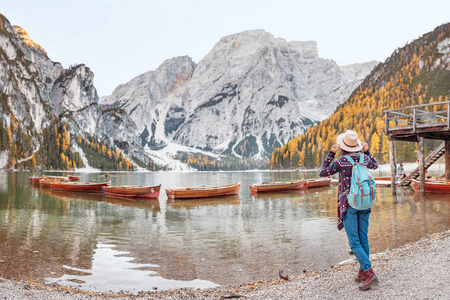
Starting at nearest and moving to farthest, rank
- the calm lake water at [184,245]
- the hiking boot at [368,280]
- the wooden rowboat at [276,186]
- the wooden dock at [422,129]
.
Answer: the hiking boot at [368,280]
the calm lake water at [184,245]
the wooden dock at [422,129]
the wooden rowboat at [276,186]

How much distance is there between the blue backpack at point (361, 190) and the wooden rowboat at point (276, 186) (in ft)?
143

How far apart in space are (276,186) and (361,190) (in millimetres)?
44902

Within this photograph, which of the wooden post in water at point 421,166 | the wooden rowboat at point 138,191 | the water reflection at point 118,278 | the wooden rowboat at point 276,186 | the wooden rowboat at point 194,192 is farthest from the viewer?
the wooden rowboat at point 276,186

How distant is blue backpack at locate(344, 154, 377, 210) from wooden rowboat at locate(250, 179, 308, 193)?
43.6m

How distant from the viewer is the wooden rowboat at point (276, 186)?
50625mm

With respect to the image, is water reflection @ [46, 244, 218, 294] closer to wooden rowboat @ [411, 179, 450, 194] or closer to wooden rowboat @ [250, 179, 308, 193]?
wooden rowboat @ [411, 179, 450, 194]

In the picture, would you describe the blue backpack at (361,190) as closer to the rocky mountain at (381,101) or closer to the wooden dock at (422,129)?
the wooden dock at (422,129)

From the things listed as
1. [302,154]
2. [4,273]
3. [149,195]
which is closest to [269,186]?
[149,195]

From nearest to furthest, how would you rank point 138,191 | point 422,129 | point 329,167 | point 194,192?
point 329,167 < point 422,129 < point 194,192 < point 138,191

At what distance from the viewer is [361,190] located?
7.08 metres

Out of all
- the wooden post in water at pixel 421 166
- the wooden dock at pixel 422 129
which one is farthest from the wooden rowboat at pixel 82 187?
the wooden post in water at pixel 421 166

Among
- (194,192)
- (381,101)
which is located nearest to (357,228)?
(194,192)

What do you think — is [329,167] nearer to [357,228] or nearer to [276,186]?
[357,228]

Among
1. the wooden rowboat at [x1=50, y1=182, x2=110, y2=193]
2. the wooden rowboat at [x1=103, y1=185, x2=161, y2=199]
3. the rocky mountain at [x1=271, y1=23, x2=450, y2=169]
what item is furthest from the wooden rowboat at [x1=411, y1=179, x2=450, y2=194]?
the rocky mountain at [x1=271, y1=23, x2=450, y2=169]
